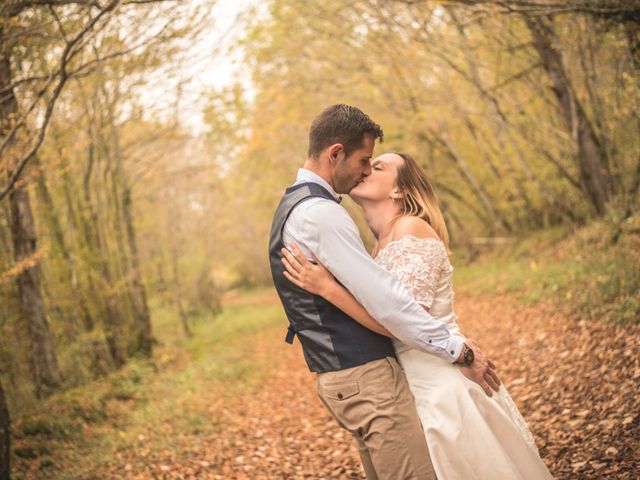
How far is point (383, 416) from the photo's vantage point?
7.75 feet

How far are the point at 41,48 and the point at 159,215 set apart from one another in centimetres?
1543

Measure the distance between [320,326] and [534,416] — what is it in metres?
3.72

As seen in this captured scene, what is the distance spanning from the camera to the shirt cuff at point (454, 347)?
2.45 m

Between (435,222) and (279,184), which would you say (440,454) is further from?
(279,184)

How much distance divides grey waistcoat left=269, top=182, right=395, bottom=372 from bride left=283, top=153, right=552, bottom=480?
7 centimetres

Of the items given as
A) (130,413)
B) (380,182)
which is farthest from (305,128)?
(380,182)

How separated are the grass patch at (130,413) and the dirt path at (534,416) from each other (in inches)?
15.0

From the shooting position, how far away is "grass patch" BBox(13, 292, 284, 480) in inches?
245

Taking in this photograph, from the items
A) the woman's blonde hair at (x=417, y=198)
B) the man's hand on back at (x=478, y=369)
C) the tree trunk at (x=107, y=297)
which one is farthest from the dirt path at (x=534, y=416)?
the tree trunk at (x=107, y=297)

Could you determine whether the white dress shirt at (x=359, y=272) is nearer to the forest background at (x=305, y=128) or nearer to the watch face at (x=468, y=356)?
the watch face at (x=468, y=356)

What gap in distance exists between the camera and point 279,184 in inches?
961

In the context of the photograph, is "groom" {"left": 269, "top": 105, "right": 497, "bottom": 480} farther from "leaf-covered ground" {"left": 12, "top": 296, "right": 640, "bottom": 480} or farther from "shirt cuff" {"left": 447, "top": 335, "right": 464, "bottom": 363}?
"leaf-covered ground" {"left": 12, "top": 296, "right": 640, "bottom": 480}

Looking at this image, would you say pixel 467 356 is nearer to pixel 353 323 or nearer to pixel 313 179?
pixel 353 323

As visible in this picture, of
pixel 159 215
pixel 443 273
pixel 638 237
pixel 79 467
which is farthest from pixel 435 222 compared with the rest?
pixel 159 215
